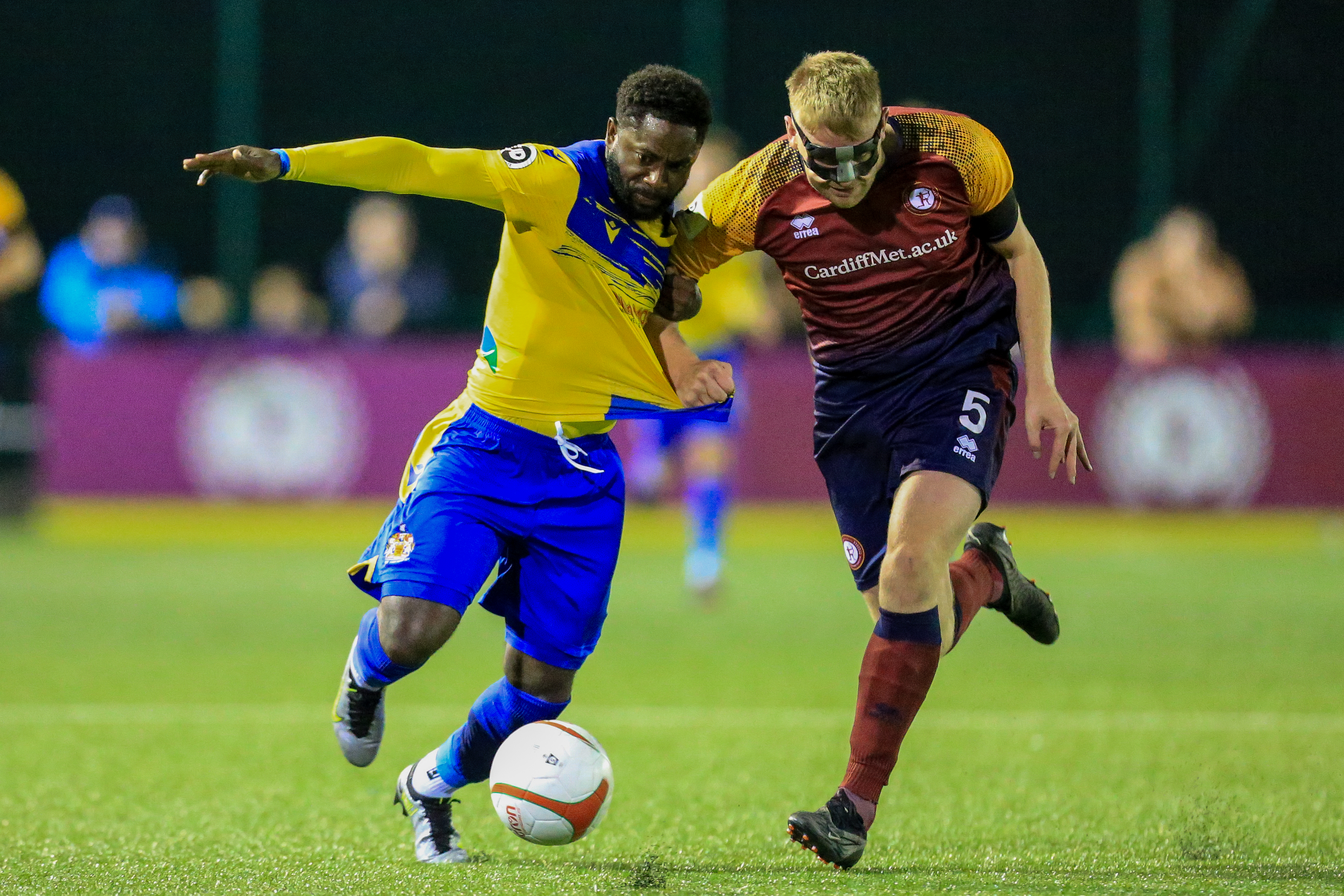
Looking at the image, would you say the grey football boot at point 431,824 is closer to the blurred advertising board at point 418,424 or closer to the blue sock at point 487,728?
the blue sock at point 487,728

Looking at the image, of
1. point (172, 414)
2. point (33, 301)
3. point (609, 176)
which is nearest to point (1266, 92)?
point (172, 414)

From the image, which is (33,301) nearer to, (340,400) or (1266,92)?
(340,400)

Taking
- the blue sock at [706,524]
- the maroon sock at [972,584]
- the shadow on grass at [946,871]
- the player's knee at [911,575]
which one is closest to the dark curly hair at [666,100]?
the player's knee at [911,575]

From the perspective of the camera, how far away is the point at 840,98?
4.43 m

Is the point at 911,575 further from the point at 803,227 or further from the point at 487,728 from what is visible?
the point at 487,728

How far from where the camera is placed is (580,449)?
186 inches

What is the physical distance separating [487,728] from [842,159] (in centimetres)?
178

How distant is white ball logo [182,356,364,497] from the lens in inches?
508

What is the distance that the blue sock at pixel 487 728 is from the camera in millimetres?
4621

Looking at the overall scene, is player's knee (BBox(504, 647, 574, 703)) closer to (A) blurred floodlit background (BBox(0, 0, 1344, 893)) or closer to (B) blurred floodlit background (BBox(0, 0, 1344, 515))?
(A) blurred floodlit background (BBox(0, 0, 1344, 893))

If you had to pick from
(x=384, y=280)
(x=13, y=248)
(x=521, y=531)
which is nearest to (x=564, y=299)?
(x=521, y=531)

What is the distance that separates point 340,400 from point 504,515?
8589mm

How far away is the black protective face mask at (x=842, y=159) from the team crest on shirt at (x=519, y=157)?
2.34 ft

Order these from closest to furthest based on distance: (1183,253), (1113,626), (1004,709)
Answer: (1004,709) < (1113,626) < (1183,253)
